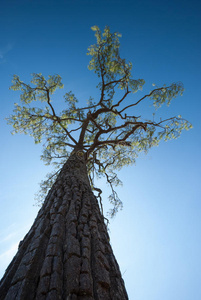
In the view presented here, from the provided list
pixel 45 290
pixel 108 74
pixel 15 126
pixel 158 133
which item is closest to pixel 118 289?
pixel 45 290

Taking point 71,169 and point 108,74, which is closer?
point 71,169

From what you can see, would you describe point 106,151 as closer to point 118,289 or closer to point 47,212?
point 47,212

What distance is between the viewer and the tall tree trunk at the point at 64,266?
1128 millimetres

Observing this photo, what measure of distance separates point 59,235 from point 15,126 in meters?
6.88

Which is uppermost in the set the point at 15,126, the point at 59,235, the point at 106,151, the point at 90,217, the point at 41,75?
the point at 41,75

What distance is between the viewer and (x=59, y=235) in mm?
1683

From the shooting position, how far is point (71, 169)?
169 inches

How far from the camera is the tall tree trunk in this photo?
1.13 m

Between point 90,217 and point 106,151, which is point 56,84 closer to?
point 106,151

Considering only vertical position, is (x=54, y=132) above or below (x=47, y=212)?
above

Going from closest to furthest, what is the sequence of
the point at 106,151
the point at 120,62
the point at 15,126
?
the point at 15,126 < the point at 120,62 < the point at 106,151

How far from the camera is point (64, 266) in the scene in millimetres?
1322

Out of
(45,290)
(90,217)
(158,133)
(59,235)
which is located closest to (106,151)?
(158,133)

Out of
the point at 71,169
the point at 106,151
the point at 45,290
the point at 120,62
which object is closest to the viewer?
the point at 45,290
